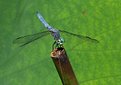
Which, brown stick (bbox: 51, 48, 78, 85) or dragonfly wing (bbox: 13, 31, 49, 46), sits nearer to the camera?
brown stick (bbox: 51, 48, 78, 85)

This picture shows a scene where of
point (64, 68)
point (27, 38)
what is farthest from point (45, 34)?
point (64, 68)

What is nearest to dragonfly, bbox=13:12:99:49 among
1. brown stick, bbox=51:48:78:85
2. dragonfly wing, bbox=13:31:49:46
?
dragonfly wing, bbox=13:31:49:46

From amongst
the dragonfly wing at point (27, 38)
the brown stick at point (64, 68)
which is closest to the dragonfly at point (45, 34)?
the dragonfly wing at point (27, 38)

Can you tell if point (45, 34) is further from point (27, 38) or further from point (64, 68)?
point (64, 68)

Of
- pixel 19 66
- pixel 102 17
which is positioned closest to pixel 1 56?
pixel 19 66

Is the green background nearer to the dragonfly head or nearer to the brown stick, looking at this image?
the dragonfly head

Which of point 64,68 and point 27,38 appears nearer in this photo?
point 64,68

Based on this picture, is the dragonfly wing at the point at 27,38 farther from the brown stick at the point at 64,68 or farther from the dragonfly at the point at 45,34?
the brown stick at the point at 64,68

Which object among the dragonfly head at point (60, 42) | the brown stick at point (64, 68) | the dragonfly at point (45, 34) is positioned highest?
the dragonfly at point (45, 34)
